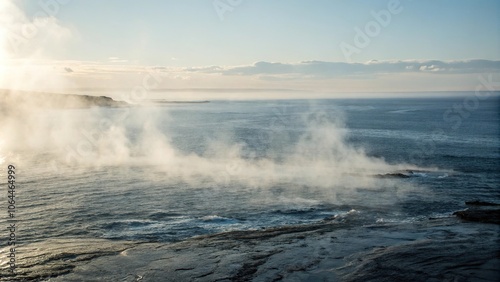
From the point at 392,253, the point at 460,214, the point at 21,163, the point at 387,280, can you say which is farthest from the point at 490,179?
the point at 21,163

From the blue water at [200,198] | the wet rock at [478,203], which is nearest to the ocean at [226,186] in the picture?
the blue water at [200,198]

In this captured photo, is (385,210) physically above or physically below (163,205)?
below

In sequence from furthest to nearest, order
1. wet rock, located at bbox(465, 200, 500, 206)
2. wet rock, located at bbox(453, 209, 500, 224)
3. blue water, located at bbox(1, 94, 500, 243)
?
wet rock, located at bbox(465, 200, 500, 206) → wet rock, located at bbox(453, 209, 500, 224) → blue water, located at bbox(1, 94, 500, 243)

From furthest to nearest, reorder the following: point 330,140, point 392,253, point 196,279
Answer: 1. point 330,140
2. point 392,253
3. point 196,279

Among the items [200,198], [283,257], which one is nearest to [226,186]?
[200,198]

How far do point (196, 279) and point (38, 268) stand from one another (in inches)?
410

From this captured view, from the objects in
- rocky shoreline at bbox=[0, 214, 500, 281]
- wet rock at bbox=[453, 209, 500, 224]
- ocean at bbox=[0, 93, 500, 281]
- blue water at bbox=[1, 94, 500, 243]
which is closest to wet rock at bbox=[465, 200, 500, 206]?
blue water at bbox=[1, 94, 500, 243]

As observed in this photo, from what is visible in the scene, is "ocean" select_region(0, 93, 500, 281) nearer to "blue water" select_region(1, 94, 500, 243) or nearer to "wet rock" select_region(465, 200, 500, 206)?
"blue water" select_region(1, 94, 500, 243)

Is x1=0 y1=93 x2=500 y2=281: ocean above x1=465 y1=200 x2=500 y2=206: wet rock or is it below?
above

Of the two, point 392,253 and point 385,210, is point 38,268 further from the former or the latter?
point 385,210

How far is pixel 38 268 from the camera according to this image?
87.9 ft

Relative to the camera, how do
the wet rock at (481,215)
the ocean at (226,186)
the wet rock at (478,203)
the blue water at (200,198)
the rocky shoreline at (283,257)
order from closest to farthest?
the rocky shoreline at (283,257), the blue water at (200,198), the ocean at (226,186), the wet rock at (481,215), the wet rock at (478,203)

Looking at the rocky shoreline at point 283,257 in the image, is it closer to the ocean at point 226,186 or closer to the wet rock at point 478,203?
the ocean at point 226,186

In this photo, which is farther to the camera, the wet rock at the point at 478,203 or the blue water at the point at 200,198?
the wet rock at the point at 478,203
